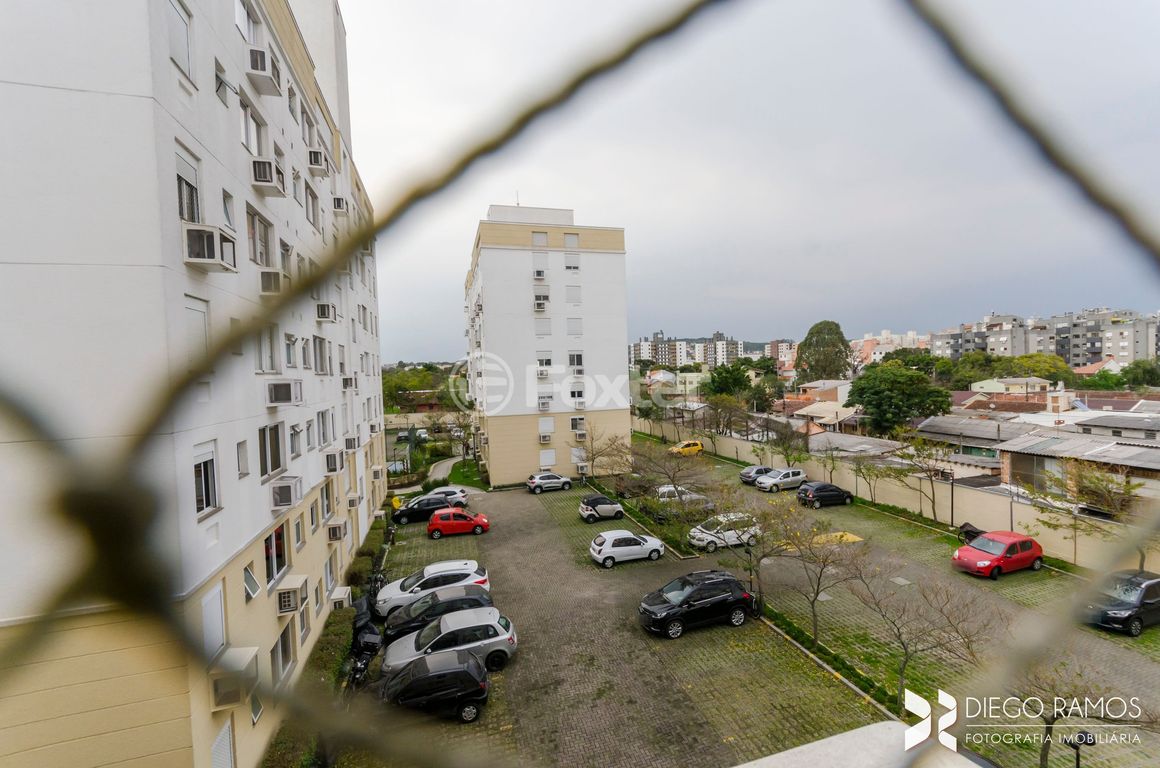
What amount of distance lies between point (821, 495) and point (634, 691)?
12698 millimetres

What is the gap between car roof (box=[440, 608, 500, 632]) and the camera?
9.59 meters

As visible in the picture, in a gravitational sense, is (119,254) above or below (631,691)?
above

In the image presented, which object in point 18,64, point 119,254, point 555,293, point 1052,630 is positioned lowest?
point 1052,630

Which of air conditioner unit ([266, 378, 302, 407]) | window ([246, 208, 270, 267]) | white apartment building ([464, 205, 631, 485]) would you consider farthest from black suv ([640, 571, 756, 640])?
white apartment building ([464, 205, 631, 485])

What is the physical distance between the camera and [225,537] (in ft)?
19.5

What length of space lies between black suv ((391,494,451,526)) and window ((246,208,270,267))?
13.4m

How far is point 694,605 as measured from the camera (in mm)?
10320

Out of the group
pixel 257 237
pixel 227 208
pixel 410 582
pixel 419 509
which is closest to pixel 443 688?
pixel 410 582

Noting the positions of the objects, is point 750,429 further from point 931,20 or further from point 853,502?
point 931,20

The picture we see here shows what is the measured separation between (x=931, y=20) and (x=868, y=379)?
122 feet

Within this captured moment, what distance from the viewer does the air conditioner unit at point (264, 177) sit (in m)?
6.82

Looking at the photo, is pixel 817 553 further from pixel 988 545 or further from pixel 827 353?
pixel 827 353

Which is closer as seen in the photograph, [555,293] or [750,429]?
[555,293]

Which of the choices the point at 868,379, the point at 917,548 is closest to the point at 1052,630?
the point at 917,548
